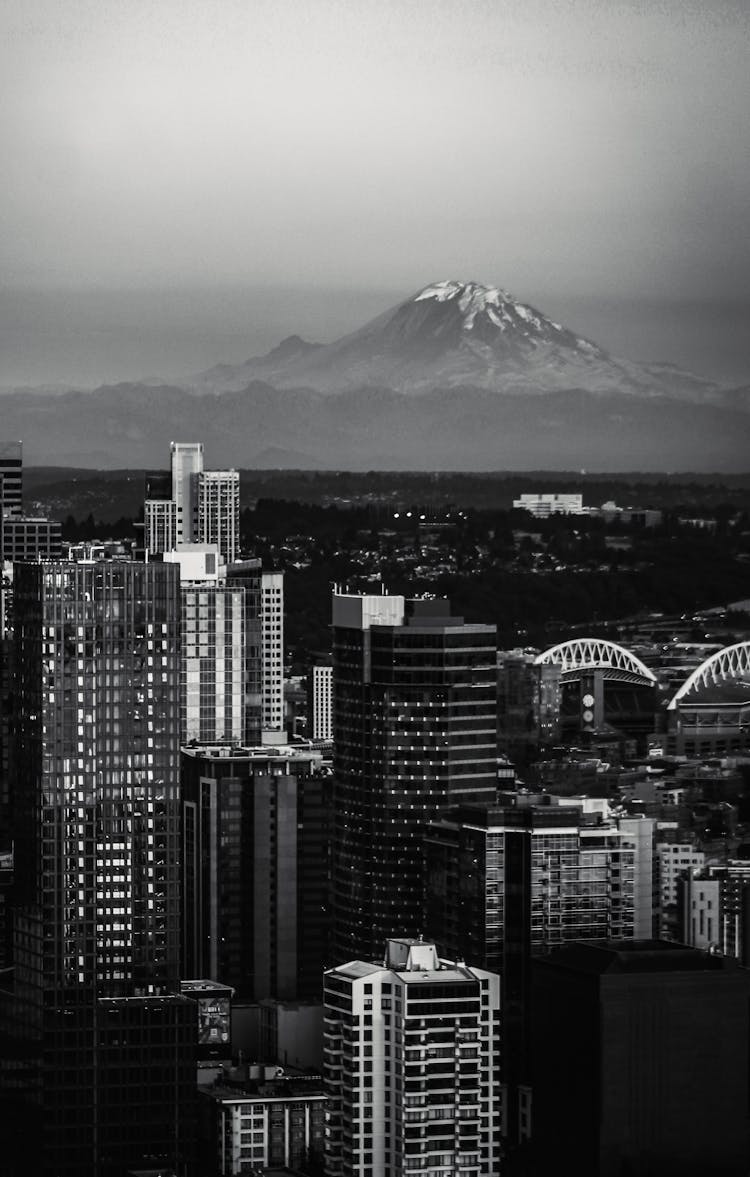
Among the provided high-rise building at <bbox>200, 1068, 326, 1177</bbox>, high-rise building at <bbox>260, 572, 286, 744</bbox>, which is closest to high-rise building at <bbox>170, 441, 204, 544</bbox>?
high-rise building at <bbox>260, 572, 286, 744</bbox>

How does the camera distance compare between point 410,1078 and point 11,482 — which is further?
point 11,482

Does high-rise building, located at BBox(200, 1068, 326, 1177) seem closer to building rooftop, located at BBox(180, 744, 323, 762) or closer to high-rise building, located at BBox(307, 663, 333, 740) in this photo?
building rooftop, located at BBox(180, 744, 323, 762)

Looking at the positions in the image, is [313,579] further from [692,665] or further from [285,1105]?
[285,1105]

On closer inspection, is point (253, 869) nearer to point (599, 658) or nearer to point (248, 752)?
point (248, 752)

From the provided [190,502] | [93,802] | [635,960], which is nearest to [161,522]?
[190,502]

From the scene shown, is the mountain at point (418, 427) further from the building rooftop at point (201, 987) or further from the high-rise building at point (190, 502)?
the building rooftop at point (201, 987)

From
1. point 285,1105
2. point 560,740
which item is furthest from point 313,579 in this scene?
point 285,1105
